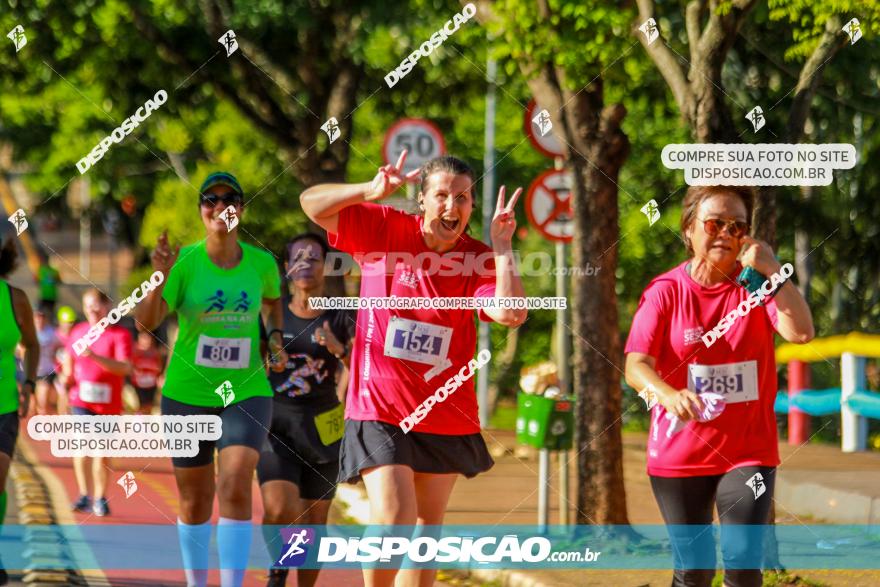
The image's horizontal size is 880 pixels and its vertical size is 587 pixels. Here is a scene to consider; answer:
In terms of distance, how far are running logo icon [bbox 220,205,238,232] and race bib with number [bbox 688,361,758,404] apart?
258 centimetres

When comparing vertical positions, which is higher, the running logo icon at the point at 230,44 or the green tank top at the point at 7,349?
the running logo icon at the point at 230,44

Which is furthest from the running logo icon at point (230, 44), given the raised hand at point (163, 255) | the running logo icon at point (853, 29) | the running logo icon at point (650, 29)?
the raised hand at point (163, 255)

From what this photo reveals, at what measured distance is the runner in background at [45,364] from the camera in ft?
66.7

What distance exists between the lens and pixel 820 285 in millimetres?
24484

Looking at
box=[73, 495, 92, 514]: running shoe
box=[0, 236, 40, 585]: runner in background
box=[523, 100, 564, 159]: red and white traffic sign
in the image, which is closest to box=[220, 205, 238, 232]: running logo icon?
box=[0, 236, 40, 585]: runner in background

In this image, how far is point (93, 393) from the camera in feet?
43.9

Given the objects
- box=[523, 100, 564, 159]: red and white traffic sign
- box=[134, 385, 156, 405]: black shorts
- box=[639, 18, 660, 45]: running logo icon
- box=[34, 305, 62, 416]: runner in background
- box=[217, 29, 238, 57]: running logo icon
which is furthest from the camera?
box=[34, 305, 62, 416]: runner in background

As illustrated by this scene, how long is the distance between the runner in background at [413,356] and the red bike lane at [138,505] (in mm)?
3127

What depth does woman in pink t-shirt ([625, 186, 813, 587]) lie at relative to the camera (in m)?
6.44

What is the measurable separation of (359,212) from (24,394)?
2.77 m

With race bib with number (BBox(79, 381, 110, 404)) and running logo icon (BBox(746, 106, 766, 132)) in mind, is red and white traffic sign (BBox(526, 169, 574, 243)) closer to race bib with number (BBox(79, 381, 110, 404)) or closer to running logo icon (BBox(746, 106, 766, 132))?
running logo icon (BBox(746, 106, 766, 132))

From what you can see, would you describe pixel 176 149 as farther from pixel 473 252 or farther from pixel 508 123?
pixel 473 252

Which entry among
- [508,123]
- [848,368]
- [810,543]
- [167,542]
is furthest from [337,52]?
[508,123]

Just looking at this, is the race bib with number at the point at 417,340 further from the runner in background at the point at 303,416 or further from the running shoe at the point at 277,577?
the running shoe at the point at 277,577
